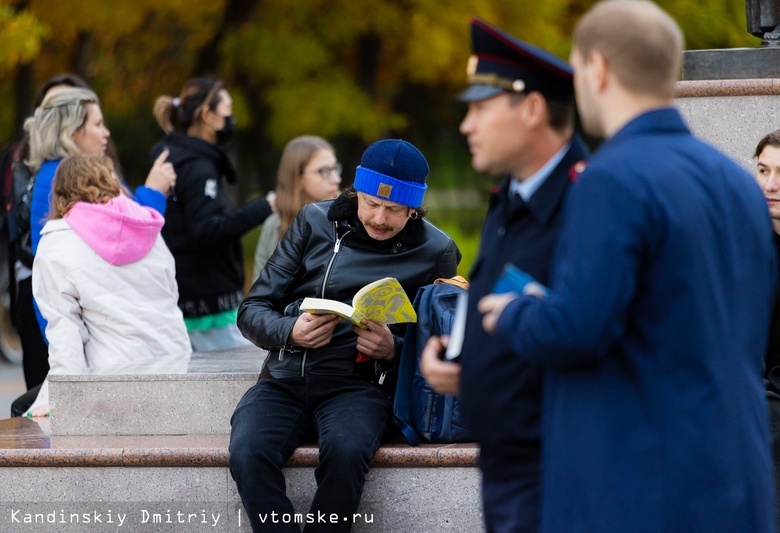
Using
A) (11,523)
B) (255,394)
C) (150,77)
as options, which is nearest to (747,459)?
(255,394)

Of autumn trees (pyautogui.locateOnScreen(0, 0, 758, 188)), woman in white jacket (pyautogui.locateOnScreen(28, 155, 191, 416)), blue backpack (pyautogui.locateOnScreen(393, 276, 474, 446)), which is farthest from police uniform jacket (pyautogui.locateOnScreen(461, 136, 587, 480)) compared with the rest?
autumn trees (pyautogui.locateOnScreen(0, 0, 758, 188))

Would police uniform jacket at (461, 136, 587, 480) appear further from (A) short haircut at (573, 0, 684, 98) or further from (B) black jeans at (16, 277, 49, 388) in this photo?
(B) black jeans at (16, 277, 49, 388)

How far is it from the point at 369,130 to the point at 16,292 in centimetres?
877

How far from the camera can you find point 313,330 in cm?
444

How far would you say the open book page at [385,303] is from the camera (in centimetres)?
421

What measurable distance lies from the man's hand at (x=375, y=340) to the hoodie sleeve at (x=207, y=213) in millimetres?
2222

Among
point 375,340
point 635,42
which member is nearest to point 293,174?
point 375,340

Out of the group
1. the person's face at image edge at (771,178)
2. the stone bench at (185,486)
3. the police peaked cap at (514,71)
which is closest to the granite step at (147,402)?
the stone bench at (185,486)

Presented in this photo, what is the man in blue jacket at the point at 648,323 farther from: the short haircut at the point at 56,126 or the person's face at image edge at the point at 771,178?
the short haircut at the point at 56,126

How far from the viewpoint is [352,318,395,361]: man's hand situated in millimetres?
4492

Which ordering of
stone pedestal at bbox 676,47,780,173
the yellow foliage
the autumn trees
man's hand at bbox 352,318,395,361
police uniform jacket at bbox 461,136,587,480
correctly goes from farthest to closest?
1. the autumn trees
2. the yellow foliage
3. stone pedestal at bbox 676,47,780,173
4. man's hand at bbox 352,318,395,361
5. police uniform jacket at bbox 461,136,587,480

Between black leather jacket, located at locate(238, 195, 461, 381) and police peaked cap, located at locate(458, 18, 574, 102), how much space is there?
187 centimetres

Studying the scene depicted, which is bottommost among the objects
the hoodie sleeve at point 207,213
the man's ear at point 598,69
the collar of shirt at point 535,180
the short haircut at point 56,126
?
the hoodie sleeve at point 207,213

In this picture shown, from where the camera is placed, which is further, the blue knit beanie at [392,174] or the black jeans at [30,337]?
the black jeans at [30,337]
